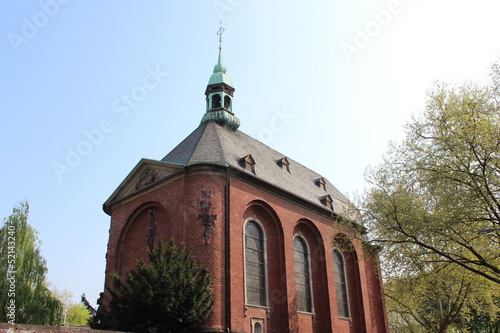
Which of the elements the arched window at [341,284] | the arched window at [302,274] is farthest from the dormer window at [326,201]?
the arched window at [302,274]

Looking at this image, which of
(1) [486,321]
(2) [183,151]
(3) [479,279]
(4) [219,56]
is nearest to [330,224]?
(3) [479,279]

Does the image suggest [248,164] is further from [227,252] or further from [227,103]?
[227,103]

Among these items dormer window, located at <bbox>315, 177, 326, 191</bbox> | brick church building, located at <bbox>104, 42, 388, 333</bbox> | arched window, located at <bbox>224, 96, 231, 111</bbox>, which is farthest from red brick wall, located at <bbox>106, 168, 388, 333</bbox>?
arched window, located at <bbox>224, 96, 231, 111</bbox>

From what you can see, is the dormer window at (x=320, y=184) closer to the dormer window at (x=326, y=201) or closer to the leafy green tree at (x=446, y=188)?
the dormer window at (x=326, y=201)

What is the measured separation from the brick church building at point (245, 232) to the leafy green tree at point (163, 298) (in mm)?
997

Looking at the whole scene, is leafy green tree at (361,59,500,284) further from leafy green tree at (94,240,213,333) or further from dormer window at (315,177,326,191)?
dormer window at (315,177,326,191)

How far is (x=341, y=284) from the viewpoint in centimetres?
2275

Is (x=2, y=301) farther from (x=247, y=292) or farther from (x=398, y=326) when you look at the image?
(x=398, y=326)

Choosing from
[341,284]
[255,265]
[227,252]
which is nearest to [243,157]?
[255,265]

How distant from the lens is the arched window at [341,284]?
21.9m

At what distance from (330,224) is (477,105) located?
11.6 metres

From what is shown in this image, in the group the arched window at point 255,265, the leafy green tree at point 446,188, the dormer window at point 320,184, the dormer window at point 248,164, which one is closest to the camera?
the leafy green tree at point 446,188

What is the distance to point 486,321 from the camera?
37938 mm

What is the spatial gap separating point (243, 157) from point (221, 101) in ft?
20.8
